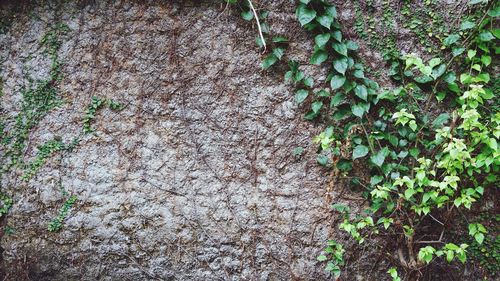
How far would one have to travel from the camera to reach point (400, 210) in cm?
237

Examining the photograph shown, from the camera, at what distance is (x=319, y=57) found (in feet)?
8.04

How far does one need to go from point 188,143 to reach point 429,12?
5.42 feet

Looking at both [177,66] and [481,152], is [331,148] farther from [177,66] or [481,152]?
[177,66]

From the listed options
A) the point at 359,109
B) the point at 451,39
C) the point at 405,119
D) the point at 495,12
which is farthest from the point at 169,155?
the point at 495,12

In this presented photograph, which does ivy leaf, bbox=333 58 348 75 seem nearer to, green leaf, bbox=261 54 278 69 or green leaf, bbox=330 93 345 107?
green leaf, bbox=330 93 345 107

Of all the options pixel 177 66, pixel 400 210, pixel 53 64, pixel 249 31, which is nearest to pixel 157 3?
pixel 177 66

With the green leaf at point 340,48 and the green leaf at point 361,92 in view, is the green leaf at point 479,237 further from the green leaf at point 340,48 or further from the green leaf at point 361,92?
the green leaf at point 340,48

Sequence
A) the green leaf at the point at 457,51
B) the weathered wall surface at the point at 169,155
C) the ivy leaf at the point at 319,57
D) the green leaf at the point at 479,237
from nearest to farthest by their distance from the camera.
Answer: the green leaf at the point at 479,237 → the green leaf at the point at 457,51 → the ivy leaf at the point at 319,57 → the weathered wall surface at the point at 169,155

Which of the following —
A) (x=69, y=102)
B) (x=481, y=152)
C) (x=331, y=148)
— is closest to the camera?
(x=481, y=152)

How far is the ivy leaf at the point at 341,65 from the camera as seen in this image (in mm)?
2389

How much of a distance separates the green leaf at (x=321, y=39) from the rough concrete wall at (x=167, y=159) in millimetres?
151

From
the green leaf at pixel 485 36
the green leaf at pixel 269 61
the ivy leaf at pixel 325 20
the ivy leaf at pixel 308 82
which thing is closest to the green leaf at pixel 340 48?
the ivy leaf at pixel 325 20

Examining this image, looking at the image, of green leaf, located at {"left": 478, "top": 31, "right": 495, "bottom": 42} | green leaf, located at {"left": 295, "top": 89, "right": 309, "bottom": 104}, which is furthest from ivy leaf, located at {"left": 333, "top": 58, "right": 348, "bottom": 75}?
green leaf, located at {"left": 478, "top": 31, "right": 495, "bottom": 42}

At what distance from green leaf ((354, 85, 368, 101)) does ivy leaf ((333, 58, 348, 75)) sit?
129 mm
